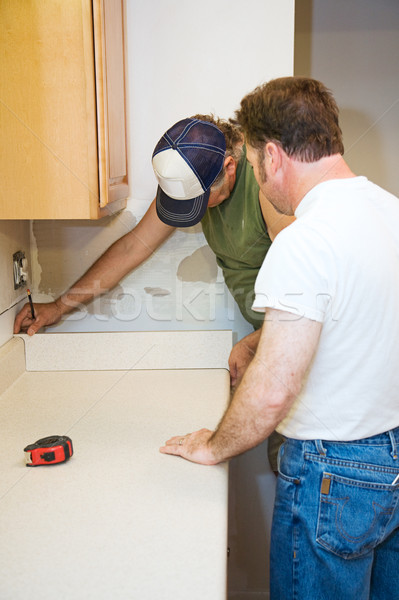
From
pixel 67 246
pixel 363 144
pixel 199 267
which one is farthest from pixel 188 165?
pixel 363 144

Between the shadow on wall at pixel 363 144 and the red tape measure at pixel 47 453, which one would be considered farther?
the shadow on wall at pixel 363 144

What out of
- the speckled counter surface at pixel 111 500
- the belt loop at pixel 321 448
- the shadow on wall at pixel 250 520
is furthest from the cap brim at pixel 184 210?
the shadow on wall at pixel 250 520

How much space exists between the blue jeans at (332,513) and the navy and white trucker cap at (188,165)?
0.69 meters

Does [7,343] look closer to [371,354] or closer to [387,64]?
[371,354]

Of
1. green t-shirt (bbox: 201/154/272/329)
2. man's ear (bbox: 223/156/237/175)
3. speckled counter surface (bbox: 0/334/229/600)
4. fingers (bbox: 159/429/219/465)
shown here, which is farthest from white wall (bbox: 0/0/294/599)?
fingers (bbox: 159/429/219/465)

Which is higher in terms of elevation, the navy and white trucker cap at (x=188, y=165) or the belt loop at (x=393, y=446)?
the navy and white trucker cap at (x=188, y=165)

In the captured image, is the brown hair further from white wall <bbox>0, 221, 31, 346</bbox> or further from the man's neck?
white wall <bbox>0, 221, 31, 346</bbox>

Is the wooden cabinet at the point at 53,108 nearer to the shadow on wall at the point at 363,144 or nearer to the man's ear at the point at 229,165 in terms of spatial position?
the man's ear at the point at 229,165

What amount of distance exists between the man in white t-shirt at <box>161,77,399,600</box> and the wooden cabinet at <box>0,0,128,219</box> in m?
0.40

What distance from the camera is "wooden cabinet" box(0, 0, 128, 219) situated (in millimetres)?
1326

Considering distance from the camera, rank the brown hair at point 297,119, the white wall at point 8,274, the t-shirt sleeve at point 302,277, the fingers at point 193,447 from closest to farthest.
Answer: the t-shirt sleeve at point 302,277, the brown hair at point 297,119, the fingers at point 193,447, the white wall at point 8,274

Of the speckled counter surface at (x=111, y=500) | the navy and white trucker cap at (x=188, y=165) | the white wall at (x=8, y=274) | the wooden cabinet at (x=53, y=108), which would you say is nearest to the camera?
the speckled counter surface at (x=111, y=500)

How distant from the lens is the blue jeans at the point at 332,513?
1073 millimetres

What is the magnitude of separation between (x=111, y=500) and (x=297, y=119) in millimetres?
750
